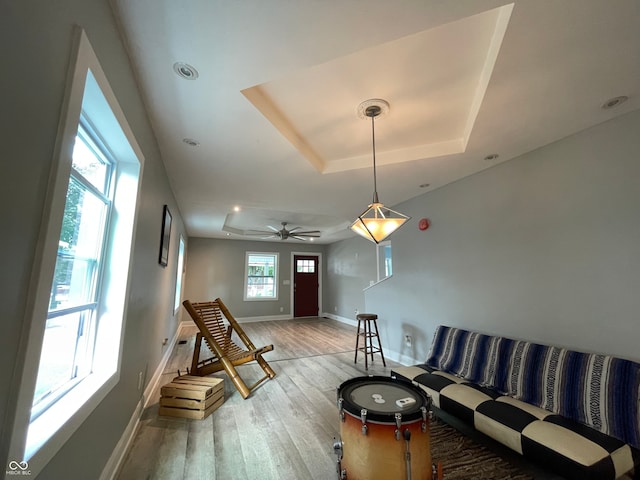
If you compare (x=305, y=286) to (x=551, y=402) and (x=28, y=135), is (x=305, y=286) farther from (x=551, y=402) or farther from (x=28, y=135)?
(x=28, y=135)

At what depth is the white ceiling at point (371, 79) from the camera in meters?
1.21

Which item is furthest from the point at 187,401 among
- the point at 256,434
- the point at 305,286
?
the point at 305,286

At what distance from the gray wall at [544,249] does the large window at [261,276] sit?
5077mm

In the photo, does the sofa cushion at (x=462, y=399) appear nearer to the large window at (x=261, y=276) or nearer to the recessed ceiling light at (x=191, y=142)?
the recessed ceiling light at (x=191, y=142)

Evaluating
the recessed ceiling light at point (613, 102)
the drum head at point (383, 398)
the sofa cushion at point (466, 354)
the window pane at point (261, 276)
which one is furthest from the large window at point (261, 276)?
the recessed ceiling light at point (613, 102)

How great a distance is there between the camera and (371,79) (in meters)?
1.77

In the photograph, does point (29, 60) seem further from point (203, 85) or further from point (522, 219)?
point (522, 219)

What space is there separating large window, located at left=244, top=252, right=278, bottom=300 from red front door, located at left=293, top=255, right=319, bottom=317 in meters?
0.66

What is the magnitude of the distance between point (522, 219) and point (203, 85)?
299 centimetres

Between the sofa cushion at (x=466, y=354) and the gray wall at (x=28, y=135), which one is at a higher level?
the gray wall at (x=28, y=135)

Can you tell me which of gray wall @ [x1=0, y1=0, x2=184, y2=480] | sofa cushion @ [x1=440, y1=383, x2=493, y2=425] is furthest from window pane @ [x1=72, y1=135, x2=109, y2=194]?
sofa cushion @ [x1=440, y1=383, x2=493, y2=425]

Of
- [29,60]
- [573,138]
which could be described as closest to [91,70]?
[29,60]

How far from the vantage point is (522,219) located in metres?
2.55

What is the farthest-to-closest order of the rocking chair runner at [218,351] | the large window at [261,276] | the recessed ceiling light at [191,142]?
1. the large window at [261,276]
2. the rocking chair runner at [218,351]
3. the recessed ceiling light at [191,142]
